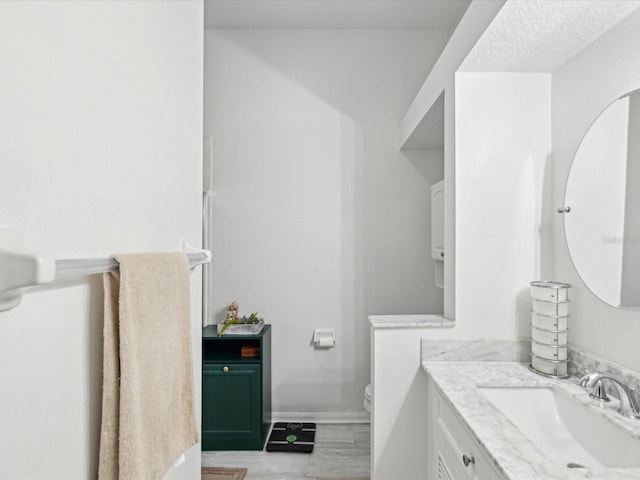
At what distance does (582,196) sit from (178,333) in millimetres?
1513

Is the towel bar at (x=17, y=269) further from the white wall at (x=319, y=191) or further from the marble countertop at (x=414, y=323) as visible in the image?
the white wall at (x=319, y=191)

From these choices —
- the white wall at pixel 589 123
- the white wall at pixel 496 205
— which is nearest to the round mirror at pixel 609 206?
the white wall at pixel 589 123

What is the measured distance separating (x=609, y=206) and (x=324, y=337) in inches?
80.3

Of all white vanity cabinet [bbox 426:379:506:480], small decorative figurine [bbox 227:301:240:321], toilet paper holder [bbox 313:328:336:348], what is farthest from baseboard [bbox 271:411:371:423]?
white vanity cabinet [bbox 426:379:506:480]

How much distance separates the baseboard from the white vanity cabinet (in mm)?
1361

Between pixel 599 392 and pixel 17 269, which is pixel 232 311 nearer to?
pixel 599 392

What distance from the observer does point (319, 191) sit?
312cm

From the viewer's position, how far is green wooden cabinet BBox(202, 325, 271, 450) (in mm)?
2645

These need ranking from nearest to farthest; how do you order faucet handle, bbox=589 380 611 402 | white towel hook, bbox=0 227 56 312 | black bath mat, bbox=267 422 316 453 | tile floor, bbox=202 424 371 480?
white towel hook, bbox=0 227 56 312, faucet handle, bbox=589 380 611 402, tile floor, bbox=202 424 371 480, black bath mat, bbox=267 422 316 453

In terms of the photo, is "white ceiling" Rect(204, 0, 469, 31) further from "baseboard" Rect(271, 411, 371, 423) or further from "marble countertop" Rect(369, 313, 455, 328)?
"baseboard" Rect(271, 411, 371, 423)

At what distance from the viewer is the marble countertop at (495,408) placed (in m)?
0.89

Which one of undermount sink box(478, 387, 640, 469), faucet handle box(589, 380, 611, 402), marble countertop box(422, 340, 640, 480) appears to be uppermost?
faucet handle box(589, 380, 611, 402)

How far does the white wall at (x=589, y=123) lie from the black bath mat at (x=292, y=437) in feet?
5.77

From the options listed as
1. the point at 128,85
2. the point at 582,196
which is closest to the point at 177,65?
the point at 128,85
